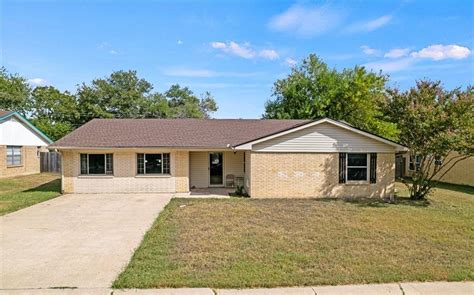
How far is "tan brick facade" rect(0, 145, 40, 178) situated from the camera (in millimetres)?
20178

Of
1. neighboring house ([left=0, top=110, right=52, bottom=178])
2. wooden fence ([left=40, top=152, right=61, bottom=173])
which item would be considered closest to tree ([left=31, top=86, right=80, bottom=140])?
wooden fence ([left=40, top=152, right=61, bottom=173])

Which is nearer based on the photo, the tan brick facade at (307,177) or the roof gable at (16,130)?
the tan brick facade at (307,177)

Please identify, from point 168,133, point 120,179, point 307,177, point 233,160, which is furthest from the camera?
point 233,160

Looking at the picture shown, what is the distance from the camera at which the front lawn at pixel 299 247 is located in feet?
16.0

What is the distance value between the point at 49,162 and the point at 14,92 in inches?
820

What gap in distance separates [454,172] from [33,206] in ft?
78.7

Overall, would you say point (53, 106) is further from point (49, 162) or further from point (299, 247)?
point (299, 247)

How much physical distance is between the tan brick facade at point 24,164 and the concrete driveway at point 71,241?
11.8 m

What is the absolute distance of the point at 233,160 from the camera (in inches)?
643

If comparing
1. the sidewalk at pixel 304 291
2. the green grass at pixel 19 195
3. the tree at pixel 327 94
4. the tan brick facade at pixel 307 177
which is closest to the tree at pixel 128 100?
the tree at pixel 327 94

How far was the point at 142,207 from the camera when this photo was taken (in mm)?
11039

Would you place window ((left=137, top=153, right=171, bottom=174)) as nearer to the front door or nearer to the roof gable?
the front door

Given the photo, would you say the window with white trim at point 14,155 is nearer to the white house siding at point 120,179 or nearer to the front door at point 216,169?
the white house siding at point 120,179

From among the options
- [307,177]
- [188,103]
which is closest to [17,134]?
[307,177]
